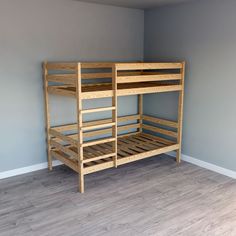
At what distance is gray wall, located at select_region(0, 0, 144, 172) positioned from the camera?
10.6ft

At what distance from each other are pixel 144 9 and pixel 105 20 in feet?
2.30

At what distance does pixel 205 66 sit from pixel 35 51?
6.95 ft

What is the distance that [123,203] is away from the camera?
289cm

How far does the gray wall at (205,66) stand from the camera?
3.32 metres

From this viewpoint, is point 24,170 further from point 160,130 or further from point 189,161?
point 189,161

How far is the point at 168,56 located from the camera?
4.05 meters

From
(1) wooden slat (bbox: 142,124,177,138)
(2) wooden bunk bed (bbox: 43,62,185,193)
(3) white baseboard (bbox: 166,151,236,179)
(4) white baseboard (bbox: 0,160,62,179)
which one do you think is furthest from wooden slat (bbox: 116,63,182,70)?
(4) white baseboard (bbox: 0,160,62,179)

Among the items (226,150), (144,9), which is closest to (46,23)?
(144,9)

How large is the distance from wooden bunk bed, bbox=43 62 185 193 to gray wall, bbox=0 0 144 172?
0.53 feet

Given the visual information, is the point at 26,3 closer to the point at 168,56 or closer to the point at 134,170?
the point at 168,56

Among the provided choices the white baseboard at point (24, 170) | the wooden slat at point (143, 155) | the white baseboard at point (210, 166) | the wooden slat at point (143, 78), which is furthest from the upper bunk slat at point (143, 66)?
the white baseboard at point (24, 170)

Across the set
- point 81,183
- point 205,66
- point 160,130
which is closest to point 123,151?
point 160,130

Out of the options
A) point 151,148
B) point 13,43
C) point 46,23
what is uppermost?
point 46,23

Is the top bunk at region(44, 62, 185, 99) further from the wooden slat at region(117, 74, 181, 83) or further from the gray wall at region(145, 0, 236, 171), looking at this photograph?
the gray wall at region(145, 0, 236, 171)
